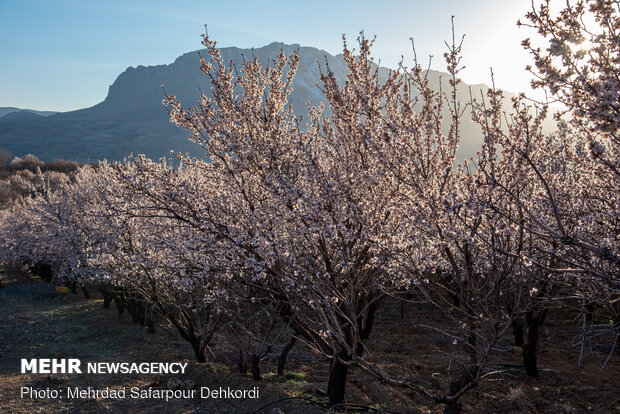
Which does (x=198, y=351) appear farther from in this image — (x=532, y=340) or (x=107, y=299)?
(x=107, y=299)

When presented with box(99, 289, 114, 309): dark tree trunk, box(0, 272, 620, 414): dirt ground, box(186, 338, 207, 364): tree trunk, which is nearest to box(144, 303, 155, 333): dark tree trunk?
box(0, 272, 620, 414): dirt ground

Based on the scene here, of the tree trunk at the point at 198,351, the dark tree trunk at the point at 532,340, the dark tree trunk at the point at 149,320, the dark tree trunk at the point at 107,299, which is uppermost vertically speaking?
the dark tree trunk at the point at 532,340

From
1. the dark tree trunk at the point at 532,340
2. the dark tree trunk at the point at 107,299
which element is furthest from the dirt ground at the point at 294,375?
the dark tree trunk at the point at 107,299

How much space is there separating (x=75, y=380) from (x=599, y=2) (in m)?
13.3

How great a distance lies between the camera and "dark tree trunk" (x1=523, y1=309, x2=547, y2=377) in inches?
363

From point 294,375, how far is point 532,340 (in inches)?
248

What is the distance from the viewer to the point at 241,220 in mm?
6637

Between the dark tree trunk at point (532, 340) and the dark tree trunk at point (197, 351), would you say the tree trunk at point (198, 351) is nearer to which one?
the dark tree trunk at point (197, 351)

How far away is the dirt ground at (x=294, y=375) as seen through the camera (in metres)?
8.33

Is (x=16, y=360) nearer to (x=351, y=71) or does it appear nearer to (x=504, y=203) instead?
(x=351, y=71)

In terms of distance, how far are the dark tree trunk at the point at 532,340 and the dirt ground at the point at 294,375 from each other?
253mm

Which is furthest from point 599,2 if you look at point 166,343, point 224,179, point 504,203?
point 166,343

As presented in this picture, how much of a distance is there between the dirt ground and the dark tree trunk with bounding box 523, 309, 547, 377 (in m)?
0.25

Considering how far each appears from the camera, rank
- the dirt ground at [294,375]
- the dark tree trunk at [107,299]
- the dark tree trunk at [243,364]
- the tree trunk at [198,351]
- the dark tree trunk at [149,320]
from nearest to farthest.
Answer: the dirt ground at [294,375], the dark tree trunk at [243,364], the tree trunk at [198,351], the dark tree trunk at [149,320], the dark tree trunk at [107,299]
